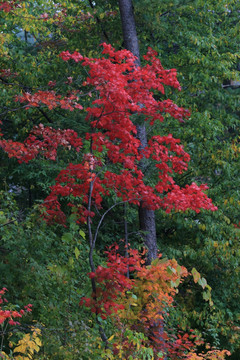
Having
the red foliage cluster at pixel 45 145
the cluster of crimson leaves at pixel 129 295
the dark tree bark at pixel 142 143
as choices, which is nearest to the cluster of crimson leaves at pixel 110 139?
the red foliage cluster at pixel 45 145

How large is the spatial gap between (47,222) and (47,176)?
8.73 ft

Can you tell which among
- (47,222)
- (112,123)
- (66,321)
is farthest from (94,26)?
(66,321)

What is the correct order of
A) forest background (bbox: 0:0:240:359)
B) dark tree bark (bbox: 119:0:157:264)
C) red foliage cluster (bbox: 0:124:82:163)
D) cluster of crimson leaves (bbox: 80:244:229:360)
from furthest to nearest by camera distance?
forest background (bbox: 0:0:240:359), dark tree bark (bbox: 119:0:157:264), red foliage cluster (bbox: 0:124:82:163), cluster of crimson leaves (bbox: 80:244:229:360)

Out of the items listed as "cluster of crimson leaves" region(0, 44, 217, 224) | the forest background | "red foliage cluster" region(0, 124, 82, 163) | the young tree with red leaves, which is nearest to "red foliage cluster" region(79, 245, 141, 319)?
the young tree with red leaves

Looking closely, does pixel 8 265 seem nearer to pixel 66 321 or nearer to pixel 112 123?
pixel 66 321

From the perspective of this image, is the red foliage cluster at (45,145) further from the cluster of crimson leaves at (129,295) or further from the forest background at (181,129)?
the cluster of crimson leaves at (129,295)

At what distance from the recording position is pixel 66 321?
5.69 metres

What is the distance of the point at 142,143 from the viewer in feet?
29.8

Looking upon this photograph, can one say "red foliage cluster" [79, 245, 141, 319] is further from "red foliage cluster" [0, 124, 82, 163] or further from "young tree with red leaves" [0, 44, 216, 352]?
"red foliage cluster" [0, 124, 82, 163]

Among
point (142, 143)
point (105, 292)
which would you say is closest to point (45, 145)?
point (142, 143)

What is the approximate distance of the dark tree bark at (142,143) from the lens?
9141mm

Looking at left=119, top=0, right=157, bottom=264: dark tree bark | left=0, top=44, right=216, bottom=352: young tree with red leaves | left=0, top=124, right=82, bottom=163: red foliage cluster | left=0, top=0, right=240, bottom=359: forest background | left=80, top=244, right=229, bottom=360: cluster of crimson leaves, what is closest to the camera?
left=80, top=244, right=229, bottom=360: cluster of crimson leaves

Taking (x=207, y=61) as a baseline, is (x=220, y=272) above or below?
below

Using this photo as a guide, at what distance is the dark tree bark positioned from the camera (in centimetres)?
914
